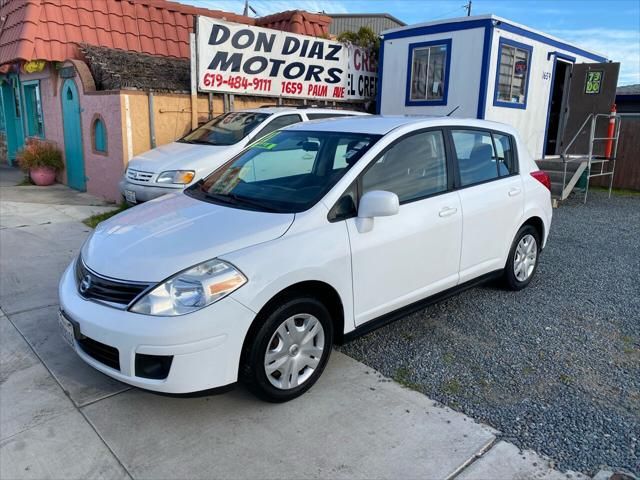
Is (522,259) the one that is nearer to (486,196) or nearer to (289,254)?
(486,196)

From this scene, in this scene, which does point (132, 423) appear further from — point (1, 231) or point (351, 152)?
point (1, 231)

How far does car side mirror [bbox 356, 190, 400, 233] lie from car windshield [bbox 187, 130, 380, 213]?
0.86 ft

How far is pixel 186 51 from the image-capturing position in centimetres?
1182

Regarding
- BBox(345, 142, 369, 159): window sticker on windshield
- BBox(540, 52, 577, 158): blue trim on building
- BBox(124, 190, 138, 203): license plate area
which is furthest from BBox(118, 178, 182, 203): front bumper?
BBox(540, 52, 577, 158): blue trim on building

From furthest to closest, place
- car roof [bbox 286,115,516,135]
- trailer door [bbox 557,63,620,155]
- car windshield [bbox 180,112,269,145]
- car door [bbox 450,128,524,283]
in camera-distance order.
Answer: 1. trailer door [bbox 557,63,620,155]
2. car windshield [bbox 180,112,269,145]
3. car door [bbox 450,128,524,283]
4. car roof [bbox 286,115,516,135]

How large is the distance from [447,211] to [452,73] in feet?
26.3

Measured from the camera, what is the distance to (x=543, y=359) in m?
3.85

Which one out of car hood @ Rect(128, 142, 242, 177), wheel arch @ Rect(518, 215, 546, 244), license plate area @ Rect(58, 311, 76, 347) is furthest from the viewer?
car hood @ Rect(128, 142, 242, 177)

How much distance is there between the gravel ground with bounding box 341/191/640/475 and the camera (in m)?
2.96

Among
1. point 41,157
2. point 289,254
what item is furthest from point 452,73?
point 289,254

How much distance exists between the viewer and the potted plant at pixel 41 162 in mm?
11211

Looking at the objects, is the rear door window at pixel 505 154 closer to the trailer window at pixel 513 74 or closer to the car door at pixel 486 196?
the car door at pixel 486 196

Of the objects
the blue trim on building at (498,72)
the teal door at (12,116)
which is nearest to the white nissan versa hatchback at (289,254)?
the blue trim on building at (498,72)

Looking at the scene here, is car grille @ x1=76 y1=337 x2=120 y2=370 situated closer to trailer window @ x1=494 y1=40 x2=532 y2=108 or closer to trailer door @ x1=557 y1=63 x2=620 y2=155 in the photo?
trailer window @ x1=494 y1=40 x2=532 y2=108
